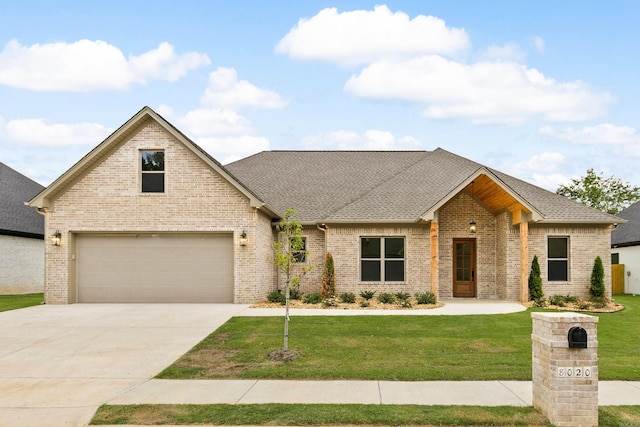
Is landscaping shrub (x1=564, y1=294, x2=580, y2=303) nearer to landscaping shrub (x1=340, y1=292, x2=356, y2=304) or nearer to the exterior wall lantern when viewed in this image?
landscaping shrub (x1=340, y1=292, x2=356, y2=304)

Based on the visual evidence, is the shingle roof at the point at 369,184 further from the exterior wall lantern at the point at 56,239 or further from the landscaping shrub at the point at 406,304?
the exterior wall lantern at the point at 56,239

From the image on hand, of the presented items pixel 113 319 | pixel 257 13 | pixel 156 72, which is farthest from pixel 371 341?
pixel 156 72

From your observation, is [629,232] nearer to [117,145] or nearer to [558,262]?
[558,262]

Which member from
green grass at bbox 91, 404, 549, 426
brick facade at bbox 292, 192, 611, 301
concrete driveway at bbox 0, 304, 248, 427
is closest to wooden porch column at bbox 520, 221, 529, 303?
brick facade at bbox 292, 192, 611, 301

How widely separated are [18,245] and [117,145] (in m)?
11.5

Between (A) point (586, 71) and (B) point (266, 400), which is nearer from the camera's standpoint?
(B) point (266, 400)

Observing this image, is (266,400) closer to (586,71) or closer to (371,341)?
(371,341)

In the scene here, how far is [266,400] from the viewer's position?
23.8 ft

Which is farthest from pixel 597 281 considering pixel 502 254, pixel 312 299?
pixel 312 299

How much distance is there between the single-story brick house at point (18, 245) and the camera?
25.0 m

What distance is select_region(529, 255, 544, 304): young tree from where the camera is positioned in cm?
1830

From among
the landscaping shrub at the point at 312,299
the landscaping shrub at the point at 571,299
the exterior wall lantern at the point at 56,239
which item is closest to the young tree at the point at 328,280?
the landscaping shrub at the point at 312,299

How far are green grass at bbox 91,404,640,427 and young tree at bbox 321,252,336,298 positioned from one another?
1183 centimetres

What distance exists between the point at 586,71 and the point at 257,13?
1314 centimetres
